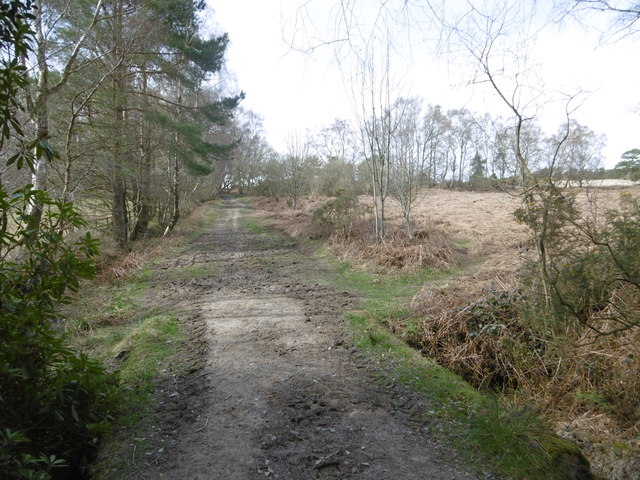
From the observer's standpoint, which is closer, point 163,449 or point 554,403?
point 163,449

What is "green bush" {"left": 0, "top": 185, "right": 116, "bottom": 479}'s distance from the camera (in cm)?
241

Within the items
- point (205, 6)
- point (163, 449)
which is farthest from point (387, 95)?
point (163, 449)

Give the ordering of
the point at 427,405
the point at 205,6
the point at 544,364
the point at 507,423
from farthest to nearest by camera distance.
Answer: the point at 205,6
the point at 544,364
the point at 427,405
the point at 507,423

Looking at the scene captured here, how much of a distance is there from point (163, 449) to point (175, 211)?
15.1 meters

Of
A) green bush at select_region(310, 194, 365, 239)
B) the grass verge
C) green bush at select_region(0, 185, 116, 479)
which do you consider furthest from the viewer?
green bush at select_region(310, 194, 365, 239)

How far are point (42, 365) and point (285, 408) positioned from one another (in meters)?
2.01

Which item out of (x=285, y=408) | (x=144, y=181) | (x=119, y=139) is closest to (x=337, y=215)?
(x=144, y=181)

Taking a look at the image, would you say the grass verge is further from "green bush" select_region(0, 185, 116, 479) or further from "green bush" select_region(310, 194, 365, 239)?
"green bush" select_region(310, 194, 365, 239)

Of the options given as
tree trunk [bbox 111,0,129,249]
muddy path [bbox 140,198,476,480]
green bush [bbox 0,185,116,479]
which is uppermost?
tree trunk [bbox 111,0,129,249]

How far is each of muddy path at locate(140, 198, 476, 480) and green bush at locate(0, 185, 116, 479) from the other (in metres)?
0.62

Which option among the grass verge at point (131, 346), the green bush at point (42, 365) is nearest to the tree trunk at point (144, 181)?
the grass verge at point (131, 346)

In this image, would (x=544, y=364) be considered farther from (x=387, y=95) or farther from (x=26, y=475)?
(x=387, y=95)

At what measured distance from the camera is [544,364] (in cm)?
412

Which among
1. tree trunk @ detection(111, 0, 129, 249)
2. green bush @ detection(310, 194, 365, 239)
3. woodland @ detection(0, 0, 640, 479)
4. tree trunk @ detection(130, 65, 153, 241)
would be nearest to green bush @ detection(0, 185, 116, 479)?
woodland @ detection(0, 0, 640, 479)
